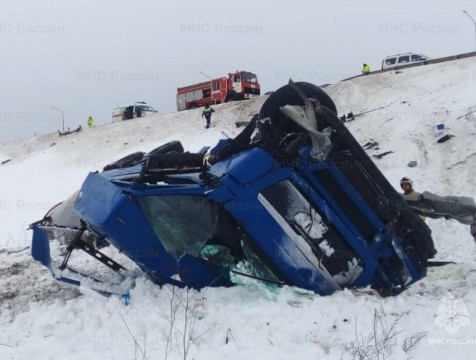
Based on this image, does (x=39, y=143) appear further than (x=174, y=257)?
Yes

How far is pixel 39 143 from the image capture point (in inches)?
973

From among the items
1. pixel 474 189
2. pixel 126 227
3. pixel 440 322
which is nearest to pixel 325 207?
pixel 440 322

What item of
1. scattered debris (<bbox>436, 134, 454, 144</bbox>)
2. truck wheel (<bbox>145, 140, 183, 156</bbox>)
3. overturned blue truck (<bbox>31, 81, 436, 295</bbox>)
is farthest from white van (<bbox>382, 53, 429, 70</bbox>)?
overturned blue truck (<bbox>31, 81, 436, 295</bbox>)

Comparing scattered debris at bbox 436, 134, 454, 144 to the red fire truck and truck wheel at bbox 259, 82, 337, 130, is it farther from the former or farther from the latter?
the red fire truck

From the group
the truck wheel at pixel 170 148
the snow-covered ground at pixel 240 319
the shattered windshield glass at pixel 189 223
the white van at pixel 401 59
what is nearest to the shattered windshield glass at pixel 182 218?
the shattered windshield glass at pixel 189 223

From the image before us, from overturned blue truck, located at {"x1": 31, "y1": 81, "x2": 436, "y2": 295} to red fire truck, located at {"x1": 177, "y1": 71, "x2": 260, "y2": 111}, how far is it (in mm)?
21124

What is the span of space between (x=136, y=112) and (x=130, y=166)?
951 inches

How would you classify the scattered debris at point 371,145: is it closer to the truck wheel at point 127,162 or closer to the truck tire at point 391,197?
the truck tire at point 391,197

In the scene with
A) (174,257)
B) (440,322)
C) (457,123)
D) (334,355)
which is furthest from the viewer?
(457,123)

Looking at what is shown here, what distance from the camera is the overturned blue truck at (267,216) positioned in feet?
13.7

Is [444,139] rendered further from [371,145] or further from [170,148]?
[170,148]

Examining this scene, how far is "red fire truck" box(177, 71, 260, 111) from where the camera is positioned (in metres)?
25.5

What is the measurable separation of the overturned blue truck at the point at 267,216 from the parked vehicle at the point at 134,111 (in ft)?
80.9

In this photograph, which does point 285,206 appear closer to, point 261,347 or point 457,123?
point 261,347
